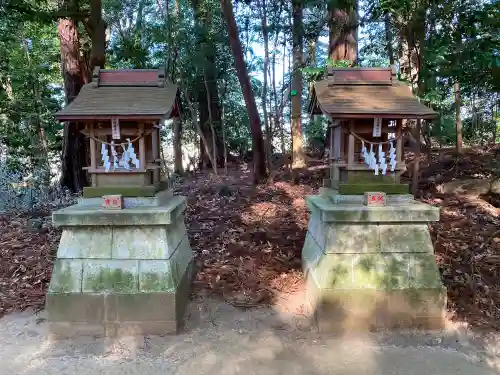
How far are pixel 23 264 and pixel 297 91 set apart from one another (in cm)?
771

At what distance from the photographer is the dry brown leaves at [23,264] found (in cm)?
526

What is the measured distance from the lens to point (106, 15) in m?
12.9

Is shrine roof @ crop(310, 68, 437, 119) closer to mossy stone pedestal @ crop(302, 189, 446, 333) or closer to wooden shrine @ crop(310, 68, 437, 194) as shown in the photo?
wooden shrine @ crop(310, 68, 437, 194)

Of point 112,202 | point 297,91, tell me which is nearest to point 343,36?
point 297,91

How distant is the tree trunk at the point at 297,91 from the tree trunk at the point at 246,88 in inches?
46.9

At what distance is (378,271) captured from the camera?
446 centimetres

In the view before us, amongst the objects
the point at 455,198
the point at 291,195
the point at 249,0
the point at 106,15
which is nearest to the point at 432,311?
the point at 455,198

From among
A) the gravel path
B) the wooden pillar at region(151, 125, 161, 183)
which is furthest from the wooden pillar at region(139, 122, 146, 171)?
the gravel path

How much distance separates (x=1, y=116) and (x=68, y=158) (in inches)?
190

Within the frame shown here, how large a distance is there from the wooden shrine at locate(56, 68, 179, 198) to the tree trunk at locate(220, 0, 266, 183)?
447 centimetres

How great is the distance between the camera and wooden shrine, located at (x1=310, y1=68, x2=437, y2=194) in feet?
14.4

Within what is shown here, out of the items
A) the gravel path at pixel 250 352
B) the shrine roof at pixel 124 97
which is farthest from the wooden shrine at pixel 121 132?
the gravel path at pixel 250 352

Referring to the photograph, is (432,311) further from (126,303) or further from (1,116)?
(1,116)

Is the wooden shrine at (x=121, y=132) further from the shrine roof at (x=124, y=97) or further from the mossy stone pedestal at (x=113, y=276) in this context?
the mossy stone pedestal at (x=113, y=276)
